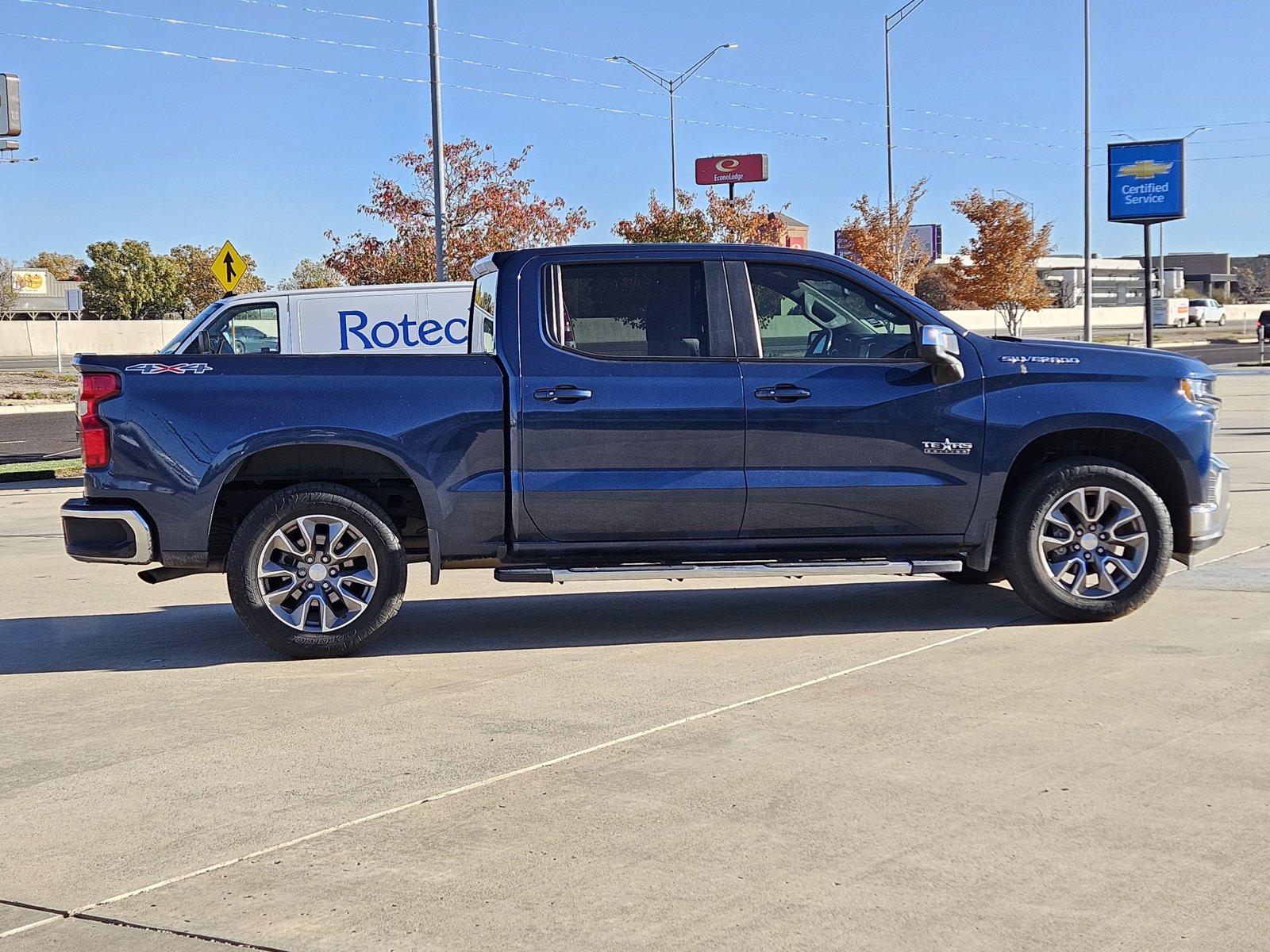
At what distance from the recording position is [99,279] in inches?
4109

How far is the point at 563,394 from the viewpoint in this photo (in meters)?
7.44

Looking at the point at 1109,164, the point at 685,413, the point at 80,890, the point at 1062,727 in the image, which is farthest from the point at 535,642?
the point at 1109,164

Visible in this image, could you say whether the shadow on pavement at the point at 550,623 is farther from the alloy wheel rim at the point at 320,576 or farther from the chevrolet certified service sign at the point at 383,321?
the chevrolet certified service sign at the point at 383,321

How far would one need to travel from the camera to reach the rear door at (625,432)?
7.45 metres

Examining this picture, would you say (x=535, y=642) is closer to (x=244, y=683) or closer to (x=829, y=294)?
(x=244, y=683)

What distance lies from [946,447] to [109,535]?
165 inches

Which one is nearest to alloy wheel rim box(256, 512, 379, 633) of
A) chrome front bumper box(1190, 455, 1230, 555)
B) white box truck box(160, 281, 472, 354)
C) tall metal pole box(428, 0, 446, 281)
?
chrome front bumper box(1190, 455, 1230, 555)

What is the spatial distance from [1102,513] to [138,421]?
4.89 meters

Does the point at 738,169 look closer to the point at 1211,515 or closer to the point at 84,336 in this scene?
the point at 84,336

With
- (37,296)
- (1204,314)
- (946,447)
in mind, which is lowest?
(946,447)

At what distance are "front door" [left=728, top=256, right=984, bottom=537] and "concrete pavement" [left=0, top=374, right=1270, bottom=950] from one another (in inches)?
25.7

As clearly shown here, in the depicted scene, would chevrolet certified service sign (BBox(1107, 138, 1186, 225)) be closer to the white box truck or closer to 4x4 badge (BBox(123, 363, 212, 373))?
the white box truck

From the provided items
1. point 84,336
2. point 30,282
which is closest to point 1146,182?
point 84,336

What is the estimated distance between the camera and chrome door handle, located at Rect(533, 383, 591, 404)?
7434 millimetres
